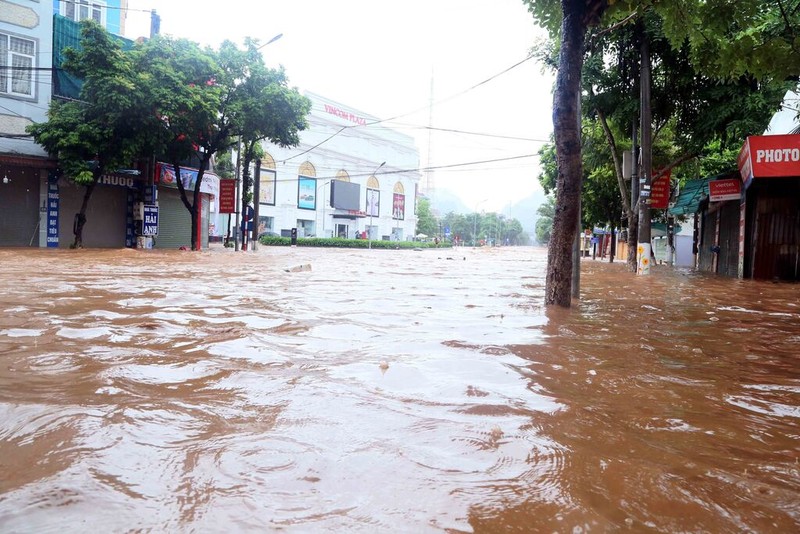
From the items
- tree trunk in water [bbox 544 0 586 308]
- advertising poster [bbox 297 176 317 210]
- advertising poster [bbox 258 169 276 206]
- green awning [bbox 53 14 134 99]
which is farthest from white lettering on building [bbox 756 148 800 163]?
advertising poster [bbox 297 176 317 210]

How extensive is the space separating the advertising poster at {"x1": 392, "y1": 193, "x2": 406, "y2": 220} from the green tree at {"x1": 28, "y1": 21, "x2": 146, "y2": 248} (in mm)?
50563

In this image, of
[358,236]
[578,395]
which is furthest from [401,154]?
[578,395]

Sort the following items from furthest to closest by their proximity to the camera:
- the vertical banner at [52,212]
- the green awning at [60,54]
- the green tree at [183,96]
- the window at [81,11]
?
the window at [81,11], the vertical banner at [52,212], the green awning at [60,54], the green tree at [183,96]

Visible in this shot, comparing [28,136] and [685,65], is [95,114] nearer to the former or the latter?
[28,136]

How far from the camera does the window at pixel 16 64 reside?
669 inches

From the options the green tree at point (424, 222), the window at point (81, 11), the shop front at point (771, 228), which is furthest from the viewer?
the green tree at point (424, 222)

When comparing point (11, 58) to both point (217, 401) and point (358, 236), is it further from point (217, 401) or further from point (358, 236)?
point (358, 236)

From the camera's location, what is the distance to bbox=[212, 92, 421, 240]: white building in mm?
51656

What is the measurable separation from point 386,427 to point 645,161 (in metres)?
14.1

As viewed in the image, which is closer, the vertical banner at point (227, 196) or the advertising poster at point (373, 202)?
the vertical banner at point (227, 196)

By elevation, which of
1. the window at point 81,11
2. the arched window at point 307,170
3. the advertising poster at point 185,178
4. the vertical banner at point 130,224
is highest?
the window at point 81,11

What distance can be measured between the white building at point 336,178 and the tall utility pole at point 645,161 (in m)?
33.0

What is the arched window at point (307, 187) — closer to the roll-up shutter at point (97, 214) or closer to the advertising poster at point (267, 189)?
the advertising poster at point (267, 189)

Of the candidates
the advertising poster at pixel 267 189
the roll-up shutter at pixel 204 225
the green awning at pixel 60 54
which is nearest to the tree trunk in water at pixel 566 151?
the green awning at pixel 60 54
